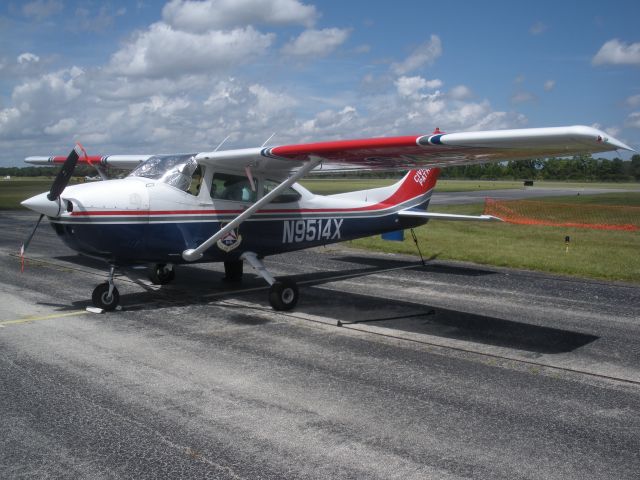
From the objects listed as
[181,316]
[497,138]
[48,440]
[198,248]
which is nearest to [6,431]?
[48,440]

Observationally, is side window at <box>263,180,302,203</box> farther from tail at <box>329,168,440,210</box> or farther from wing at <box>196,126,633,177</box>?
tail at <box>329,168,440,210</box>

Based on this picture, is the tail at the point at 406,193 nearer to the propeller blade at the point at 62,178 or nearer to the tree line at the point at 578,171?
the propeller blade at the point at 62,178

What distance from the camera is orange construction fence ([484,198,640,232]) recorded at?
2328 cm

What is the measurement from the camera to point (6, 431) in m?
4.60

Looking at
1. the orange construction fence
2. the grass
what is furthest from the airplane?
the orange construction fence

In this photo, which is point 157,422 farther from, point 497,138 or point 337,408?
point 497,138

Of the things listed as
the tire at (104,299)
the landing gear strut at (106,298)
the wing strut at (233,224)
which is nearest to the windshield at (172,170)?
the wing strut at (233,224)

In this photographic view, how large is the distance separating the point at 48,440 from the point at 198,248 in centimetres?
477

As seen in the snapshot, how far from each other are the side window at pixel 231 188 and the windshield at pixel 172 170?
0.44 m

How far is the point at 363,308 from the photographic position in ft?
30.7

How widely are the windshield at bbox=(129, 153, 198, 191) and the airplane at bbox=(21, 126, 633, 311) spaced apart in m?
0.02

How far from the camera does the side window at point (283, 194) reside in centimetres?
1009

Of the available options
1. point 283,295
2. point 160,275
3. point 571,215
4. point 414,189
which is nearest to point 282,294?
point 283,295

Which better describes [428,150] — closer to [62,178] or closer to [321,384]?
[321,384]
